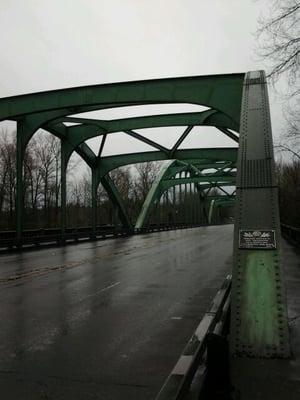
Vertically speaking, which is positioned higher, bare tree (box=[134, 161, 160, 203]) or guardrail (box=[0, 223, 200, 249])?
bare tree (box=[134, 161, 160, 203])

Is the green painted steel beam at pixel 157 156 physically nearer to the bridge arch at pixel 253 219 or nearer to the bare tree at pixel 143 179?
the bridge arch at pixel 253 219

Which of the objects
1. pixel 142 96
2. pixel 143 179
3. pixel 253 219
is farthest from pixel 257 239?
pixel 143 179

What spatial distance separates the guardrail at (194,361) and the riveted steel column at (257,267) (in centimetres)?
35

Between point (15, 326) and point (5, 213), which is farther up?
point (5, 213)

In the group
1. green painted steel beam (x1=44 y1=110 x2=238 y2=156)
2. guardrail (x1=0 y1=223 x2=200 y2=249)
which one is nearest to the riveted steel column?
green painted steel beam (x1=44 y1=110 x2=238 y2=156)

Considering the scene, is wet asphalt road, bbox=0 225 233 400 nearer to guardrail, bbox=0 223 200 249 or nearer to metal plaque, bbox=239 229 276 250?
metal plaque, bbox=239 229 276 250

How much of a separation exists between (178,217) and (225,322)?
81.9 m

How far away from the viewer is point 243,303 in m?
6.40

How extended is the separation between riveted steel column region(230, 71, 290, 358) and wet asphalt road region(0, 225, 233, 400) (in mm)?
1025

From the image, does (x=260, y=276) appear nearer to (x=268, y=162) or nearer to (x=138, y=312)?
(x=268, y=162)

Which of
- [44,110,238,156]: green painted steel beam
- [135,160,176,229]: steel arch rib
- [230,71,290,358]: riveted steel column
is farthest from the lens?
[135,160,176,229]: steel arch rib

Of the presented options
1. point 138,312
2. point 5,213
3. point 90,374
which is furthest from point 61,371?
point 5,213

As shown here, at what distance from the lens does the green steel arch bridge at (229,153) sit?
6.28 m

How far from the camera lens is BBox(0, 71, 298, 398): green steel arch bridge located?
6.28 meters
